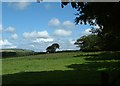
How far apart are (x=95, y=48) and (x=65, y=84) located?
6816cm

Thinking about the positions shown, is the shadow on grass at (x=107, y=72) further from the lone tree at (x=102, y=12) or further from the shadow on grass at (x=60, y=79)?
the lone tree at (x=102, y=12)

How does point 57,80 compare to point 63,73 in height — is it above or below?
below

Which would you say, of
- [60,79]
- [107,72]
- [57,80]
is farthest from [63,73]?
[57,80]

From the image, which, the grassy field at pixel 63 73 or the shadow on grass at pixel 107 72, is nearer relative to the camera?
the shadow on grass at pixel 107 72

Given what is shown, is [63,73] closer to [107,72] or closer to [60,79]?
[107,72]

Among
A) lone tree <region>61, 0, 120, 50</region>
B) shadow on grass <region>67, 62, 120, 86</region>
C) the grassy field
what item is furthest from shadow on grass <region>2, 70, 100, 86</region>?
lone tree <region>61, 0, 120, 50</region>

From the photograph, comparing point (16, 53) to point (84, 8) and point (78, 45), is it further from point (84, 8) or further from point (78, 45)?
point (84, 8)

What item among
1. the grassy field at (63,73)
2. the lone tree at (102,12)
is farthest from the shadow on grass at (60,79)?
the lone tree at (102,12)

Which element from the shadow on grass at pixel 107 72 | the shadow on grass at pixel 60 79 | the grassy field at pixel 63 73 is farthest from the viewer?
the grassy field at pixel 63 73

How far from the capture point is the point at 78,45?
111375mm

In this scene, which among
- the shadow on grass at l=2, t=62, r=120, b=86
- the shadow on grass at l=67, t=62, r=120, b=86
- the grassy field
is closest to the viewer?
the shadow on grass at l=67, t=62, r=120, b=86

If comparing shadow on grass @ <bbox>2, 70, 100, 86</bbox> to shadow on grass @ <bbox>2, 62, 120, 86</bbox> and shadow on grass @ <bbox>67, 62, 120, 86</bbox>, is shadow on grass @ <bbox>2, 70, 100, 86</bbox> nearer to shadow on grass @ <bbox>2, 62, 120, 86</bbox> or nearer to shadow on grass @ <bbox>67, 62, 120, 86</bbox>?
shadow on grass @ <bbox>2, 62, 120, 86</bbox>

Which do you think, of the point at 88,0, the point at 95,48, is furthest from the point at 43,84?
the point at 95,48

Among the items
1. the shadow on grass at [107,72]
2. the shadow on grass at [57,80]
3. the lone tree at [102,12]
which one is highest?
the lone tree at [102,12]
